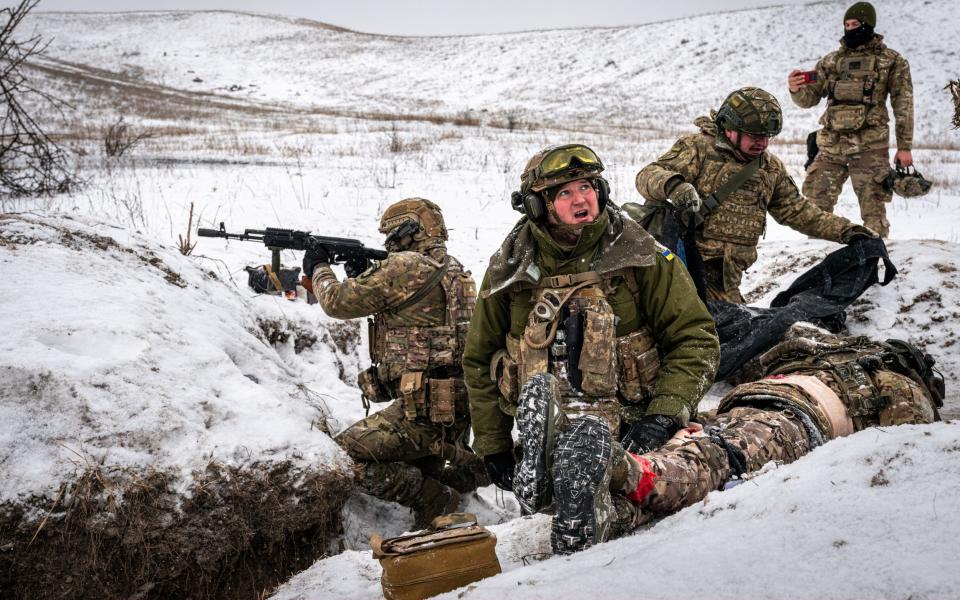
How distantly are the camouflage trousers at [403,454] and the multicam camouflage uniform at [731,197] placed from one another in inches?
93.4

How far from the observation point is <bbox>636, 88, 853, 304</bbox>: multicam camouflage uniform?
16.1 feet

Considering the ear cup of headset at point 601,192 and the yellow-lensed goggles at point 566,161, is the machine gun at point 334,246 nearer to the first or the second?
the yellow-lensed goggles at point 566,161

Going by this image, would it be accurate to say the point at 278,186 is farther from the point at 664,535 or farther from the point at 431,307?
the point at 664,535

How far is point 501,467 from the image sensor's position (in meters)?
3.13

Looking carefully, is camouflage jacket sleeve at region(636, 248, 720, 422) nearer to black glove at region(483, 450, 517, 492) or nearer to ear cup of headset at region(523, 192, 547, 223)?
ear cup of headset at region(523, 192, 547, 223)

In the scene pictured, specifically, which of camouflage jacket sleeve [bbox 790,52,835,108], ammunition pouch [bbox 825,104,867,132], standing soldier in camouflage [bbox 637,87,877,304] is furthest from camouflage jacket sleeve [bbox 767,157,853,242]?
camouflage jacket sleeve [bbox 790,52,835,108]

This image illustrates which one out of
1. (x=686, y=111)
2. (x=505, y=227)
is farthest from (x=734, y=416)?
(x=686, y=111)

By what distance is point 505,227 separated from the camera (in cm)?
932

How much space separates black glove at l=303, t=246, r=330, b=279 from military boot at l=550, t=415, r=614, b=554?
114 inches

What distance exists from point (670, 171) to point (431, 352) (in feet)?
7.55

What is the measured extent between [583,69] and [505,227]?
1384 inches

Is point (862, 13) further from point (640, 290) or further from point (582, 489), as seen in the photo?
point (582, 489)

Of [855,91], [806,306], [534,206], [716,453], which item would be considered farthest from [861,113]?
[716,453]

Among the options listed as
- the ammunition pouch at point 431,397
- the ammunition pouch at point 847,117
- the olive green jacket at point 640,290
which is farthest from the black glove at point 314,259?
the ammunition pouch at point 847,117
